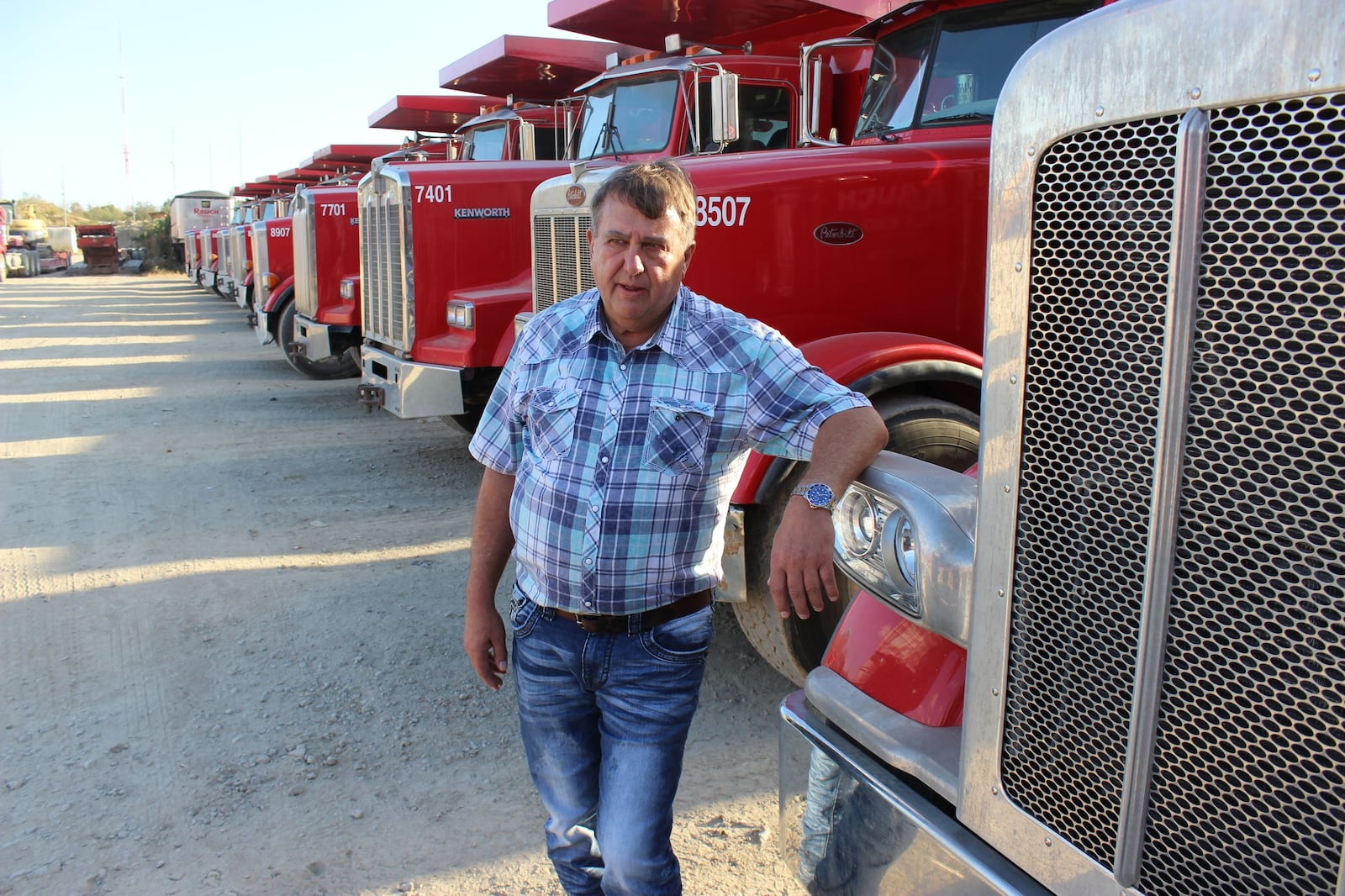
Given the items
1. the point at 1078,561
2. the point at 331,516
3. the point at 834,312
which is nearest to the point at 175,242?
the point at 331,516

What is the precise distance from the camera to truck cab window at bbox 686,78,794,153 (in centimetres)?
598

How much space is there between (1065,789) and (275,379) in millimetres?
11582

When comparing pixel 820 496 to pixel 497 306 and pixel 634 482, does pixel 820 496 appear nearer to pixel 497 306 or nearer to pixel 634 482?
pixel 634 482

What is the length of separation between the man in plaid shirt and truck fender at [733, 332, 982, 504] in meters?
1.04

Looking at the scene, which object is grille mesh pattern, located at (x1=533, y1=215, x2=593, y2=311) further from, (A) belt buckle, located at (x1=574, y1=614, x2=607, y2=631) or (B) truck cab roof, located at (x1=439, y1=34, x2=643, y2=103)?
(B) truck cab roof, located at (x1=439, y1=34, x2=643, y2=103)

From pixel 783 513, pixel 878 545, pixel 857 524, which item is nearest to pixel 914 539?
pixel 878 545

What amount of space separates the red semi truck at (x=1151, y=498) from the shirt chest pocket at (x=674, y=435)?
1.58ft

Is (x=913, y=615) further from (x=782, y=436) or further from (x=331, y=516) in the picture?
(x=331, y=516)

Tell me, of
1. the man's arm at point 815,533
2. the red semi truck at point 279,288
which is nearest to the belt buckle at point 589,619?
the man's arm at point 815,533

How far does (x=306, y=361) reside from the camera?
11.2 metres

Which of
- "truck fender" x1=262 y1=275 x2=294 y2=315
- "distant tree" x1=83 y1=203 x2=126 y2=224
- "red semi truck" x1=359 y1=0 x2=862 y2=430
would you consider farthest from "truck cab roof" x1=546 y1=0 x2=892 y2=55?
"distant tree" x1=83 y1=203 x2=126 y2=224

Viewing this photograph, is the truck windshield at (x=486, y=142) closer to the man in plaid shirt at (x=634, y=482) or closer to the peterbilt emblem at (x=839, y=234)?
the peterbilt emblem at (x=839, y=234)

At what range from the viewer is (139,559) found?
5.45 m

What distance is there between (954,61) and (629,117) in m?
2.48
